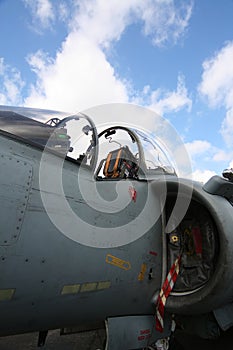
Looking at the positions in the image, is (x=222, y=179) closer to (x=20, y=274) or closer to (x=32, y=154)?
(x=32, y=154)

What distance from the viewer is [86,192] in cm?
253

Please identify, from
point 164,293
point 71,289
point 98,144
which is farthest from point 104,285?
point 98,144

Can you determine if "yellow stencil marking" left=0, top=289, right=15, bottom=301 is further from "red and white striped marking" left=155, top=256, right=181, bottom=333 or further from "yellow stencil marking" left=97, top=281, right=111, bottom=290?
"red and white striped marking" left=155, top=256, right=181, bottom=333

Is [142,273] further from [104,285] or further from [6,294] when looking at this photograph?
[6,294]

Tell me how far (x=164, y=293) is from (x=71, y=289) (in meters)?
1.36

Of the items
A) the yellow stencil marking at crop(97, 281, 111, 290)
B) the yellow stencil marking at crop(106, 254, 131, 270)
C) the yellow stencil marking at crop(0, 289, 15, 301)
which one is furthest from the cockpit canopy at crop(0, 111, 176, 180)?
the yellow stencil marking at crop(0, 289, 15, 301)

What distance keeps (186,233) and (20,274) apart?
90.7 inches

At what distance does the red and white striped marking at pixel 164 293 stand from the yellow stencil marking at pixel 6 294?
71.8 inches

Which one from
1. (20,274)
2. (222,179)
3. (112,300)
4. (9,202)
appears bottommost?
(112,300)

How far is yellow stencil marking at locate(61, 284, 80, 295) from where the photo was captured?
2172mm

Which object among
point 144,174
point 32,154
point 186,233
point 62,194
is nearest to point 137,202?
point 144,174

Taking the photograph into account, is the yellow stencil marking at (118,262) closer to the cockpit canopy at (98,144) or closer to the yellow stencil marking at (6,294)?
the cockpit canopy at (98,144)

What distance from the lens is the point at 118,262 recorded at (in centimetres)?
265

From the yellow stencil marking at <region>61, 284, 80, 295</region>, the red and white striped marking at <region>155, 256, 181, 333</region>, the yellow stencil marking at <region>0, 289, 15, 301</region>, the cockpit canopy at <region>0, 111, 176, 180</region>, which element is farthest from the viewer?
the red and white striped marking at <region>155, 256, 181, 333</region>
